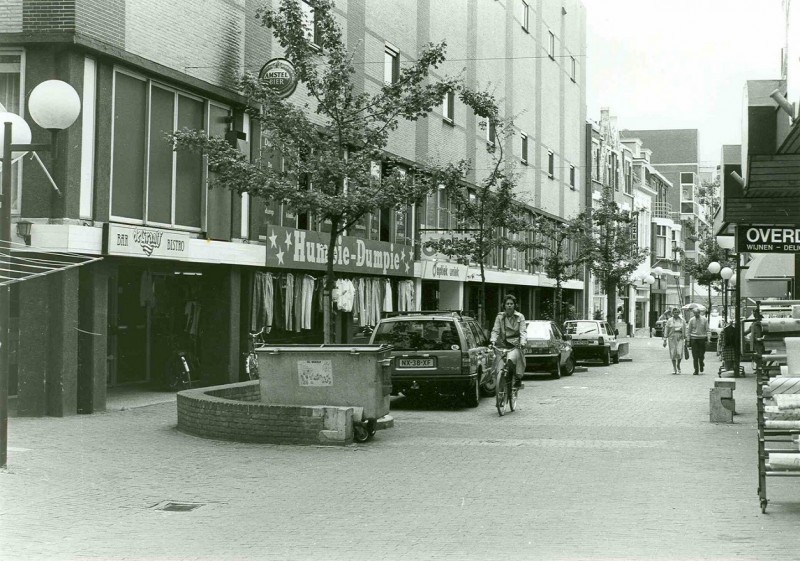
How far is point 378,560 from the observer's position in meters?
6.36

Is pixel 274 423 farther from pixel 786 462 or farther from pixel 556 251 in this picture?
pixel 556 251

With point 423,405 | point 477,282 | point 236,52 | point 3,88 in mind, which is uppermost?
point 236,52

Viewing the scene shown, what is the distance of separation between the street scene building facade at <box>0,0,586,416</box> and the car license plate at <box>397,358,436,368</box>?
3.35 meters

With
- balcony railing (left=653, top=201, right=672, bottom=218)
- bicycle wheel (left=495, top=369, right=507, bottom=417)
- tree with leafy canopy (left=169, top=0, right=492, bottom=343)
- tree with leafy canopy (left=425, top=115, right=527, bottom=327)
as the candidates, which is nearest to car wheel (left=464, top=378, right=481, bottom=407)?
bicycle wheel (left=495, top=369, right=507, bottom=417)

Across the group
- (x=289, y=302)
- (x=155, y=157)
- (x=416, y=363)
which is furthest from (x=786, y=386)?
(x=289, y=302)

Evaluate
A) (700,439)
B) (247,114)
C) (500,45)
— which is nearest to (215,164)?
(247,114)

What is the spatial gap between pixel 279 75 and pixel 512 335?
697 centimetres

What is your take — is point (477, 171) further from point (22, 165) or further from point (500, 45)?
point (22, 165)

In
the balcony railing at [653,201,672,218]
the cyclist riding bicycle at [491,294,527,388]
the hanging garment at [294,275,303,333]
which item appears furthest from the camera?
the balcony railing at [653,201,672,218]

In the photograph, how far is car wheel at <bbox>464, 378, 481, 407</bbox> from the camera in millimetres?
16688

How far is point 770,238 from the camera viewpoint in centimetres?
1424

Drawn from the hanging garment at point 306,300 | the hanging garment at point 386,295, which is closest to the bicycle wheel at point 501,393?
the hanging garment at point 306,300

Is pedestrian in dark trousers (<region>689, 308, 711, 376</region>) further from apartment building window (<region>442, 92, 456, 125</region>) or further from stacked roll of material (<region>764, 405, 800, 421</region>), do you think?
stacked roll of material (<region>764, 405, 800, 421</region>)

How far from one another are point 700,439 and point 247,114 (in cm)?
1107
